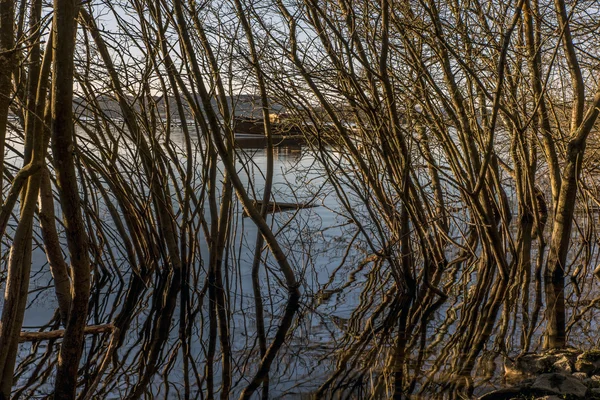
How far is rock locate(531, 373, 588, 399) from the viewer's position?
14.1 feet

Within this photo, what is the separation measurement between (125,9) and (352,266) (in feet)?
16.1

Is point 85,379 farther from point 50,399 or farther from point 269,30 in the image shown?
point 269,30

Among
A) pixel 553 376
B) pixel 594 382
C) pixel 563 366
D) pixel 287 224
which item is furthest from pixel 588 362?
pixel 287 224

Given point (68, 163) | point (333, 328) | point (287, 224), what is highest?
point (68, 163)

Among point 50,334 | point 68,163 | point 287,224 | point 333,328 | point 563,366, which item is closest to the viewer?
point 68,163

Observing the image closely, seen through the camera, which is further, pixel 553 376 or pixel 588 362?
pixel 588 362

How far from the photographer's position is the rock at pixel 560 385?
4301 mm

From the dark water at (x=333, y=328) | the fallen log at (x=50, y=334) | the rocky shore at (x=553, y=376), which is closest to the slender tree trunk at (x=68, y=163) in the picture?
the dark water at (x=333, y=328)

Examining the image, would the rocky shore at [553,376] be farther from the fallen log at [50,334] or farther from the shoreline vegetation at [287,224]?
the fallen log at [50,334]

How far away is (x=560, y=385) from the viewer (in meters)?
4.38

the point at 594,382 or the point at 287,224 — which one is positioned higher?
the point at 287,224

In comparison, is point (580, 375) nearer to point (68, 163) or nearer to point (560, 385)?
point (560, 385)

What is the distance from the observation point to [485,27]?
749cm

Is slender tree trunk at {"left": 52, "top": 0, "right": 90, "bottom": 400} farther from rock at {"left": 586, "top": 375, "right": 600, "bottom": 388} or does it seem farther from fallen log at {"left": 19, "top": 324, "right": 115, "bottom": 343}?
rock at {"left": 586, "top": 375, "right": 600, "bottom": 388}
